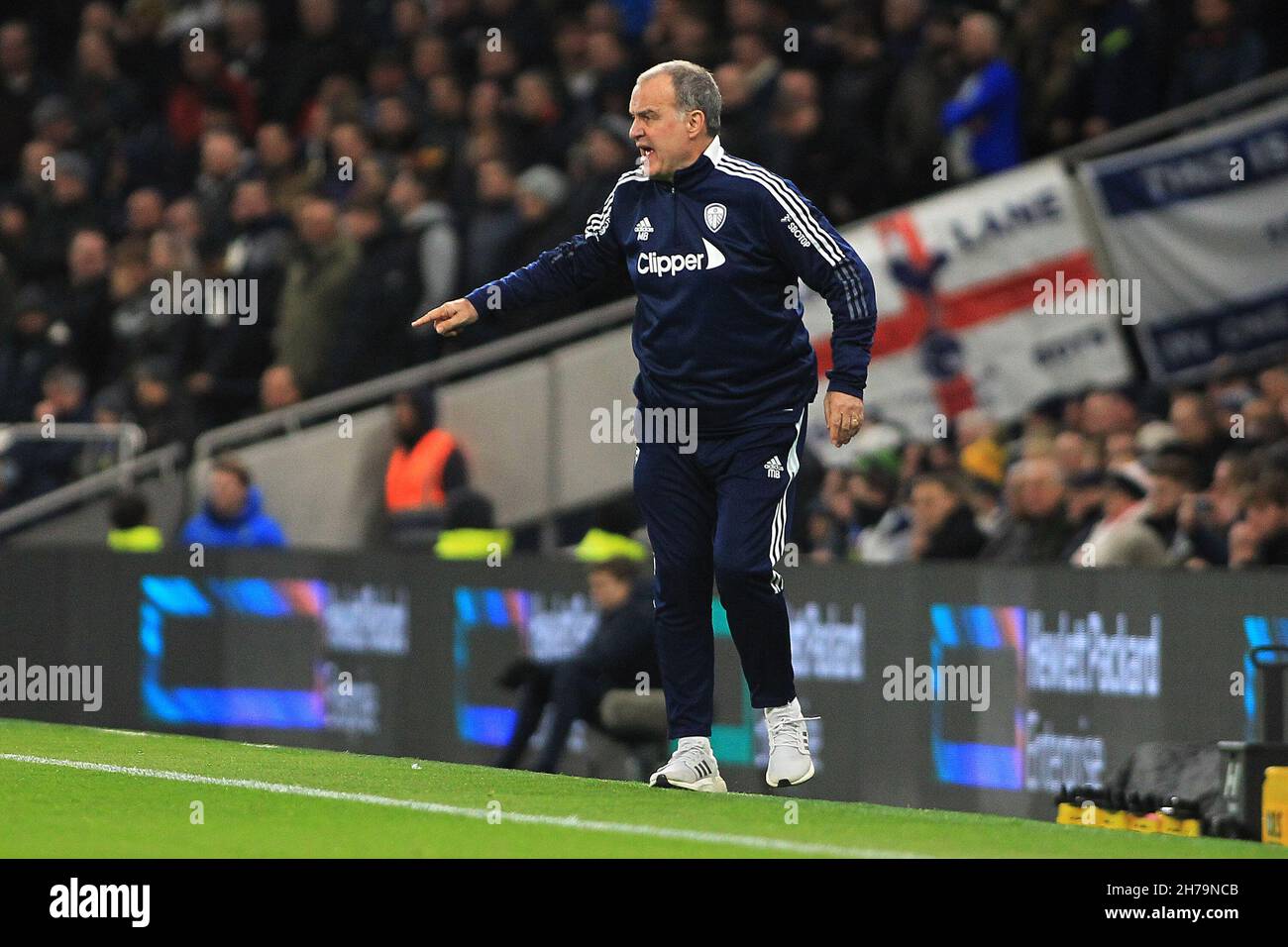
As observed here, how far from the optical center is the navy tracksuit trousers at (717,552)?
7320mm

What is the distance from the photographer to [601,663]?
12.0 m

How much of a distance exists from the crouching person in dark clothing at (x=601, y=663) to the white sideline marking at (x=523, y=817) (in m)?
4.02

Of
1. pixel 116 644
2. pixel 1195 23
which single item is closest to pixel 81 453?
pixel 116 644

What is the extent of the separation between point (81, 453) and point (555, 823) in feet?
34.0

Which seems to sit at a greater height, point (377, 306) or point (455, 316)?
point (377, 306)

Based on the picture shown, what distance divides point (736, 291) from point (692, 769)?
1474mm

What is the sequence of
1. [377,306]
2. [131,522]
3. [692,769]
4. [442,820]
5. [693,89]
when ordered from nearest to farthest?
[442,820], [693,89], [692,769], [131,522], [377,306]

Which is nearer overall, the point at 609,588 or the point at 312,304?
the point at 609,588

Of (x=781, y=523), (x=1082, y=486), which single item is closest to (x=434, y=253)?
(x=1082, y=486)

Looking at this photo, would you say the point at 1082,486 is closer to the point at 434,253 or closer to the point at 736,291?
the point at 736,291

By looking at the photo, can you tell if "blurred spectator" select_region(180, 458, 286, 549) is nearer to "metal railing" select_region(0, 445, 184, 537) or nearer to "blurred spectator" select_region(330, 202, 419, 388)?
"metal railing" select_region(0, 445, 184, 537)

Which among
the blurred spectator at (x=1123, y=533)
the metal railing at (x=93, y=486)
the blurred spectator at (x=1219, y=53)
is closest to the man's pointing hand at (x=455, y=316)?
the blurred spectator at (x=1123, y=533)

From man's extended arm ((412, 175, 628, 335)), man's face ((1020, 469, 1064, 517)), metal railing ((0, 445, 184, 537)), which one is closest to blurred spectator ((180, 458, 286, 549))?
metal railing ((0, 445, 184, 537))

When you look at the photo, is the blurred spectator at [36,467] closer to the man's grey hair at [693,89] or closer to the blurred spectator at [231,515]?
the blurred spectator at [231,515]
